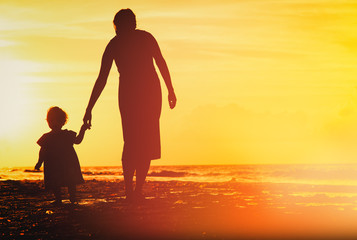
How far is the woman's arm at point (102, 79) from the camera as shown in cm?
925

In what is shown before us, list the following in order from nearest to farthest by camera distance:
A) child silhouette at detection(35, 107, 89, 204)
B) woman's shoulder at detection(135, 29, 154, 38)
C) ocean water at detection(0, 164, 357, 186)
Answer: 1. woman's shoulder at detection(135, 29, 154, 38)
2. child silhouette at detection(35, 107, 89, 204)
3. ocean water at detection(0, 164, 357, 186)

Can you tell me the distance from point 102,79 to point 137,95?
0.77m

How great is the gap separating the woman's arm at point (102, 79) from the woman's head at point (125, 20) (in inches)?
14.3

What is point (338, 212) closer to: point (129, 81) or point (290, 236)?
point (290, 236)

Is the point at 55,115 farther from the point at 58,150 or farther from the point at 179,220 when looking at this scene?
the point at 179,220

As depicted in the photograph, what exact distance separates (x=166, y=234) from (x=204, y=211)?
6.60 feet

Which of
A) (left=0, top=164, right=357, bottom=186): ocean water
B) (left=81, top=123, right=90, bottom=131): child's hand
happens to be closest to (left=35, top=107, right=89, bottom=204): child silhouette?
(left=81, top=123, right=90, bottom=131): child's hand

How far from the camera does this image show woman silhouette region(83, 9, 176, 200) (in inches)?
355

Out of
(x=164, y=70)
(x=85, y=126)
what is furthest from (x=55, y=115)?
(x=164, y=70)

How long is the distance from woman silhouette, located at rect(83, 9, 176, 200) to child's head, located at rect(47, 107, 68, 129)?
1.60m

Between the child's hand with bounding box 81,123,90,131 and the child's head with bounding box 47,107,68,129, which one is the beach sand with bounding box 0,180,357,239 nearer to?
the child's hand with bounding box 81,123,90,131

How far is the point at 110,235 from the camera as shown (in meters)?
5.74

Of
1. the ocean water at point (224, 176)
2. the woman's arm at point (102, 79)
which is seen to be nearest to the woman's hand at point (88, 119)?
the woman's arm at point (102, 79)

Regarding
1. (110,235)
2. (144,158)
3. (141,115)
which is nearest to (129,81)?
(141,115)
